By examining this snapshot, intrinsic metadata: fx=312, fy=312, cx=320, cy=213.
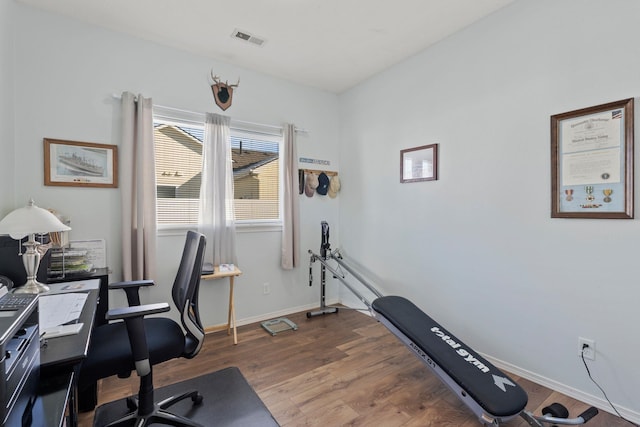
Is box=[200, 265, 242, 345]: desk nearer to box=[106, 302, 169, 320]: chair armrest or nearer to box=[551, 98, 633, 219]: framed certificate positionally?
box=[106, 302, 169, 320]: chair armrest

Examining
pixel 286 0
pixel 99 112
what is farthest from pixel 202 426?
pixel 286 0

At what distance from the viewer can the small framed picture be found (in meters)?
2.87

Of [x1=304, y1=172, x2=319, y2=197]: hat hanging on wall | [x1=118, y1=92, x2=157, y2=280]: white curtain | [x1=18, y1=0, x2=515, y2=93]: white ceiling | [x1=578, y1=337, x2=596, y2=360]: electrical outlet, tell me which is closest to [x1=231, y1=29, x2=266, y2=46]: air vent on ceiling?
[x1=18, y1=0, x2=515, y2=93]: white ceiling

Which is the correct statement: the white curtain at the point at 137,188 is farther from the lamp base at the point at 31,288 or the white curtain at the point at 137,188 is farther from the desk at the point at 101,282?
the lamp base at the point at 31,288

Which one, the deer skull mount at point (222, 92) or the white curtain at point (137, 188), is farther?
the deer skull mount at point (222, 92)

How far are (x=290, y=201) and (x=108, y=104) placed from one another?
1855 millimetres

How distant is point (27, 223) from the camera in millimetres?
1576

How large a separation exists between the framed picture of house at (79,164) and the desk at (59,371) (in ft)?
5.76

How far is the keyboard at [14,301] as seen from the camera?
0.91m

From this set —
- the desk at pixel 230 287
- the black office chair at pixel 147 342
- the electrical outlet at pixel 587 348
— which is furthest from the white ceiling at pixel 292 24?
the electrical outlet at pixel 587 348

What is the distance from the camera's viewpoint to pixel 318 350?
8.90 ft

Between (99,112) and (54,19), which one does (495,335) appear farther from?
(54,19)

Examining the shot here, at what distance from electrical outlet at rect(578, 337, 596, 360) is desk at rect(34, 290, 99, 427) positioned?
2.67 meters

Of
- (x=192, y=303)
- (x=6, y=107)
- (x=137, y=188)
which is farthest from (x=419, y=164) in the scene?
(x=6, y=107)
